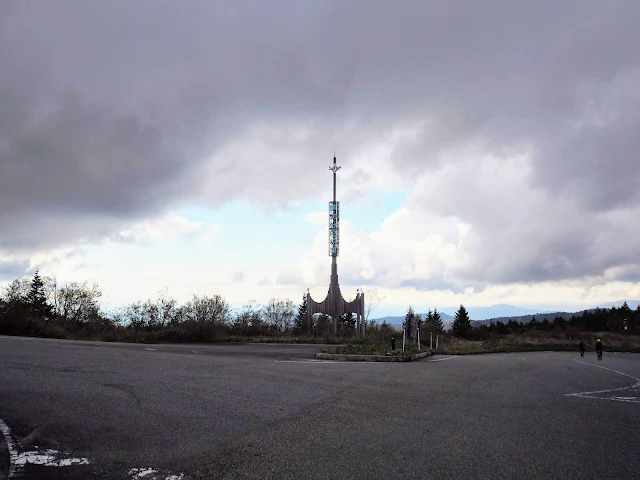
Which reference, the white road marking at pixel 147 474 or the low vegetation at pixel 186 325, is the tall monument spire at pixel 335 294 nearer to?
the low vegetation at pixel 186 325

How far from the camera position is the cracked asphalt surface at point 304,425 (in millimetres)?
5527

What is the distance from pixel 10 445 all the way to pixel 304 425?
3757 millimetres

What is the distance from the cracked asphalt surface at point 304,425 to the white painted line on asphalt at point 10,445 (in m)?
0.09

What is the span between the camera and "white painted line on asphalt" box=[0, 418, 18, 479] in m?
5.35

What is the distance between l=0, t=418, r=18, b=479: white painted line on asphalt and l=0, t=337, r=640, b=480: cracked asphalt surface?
0.09 metres

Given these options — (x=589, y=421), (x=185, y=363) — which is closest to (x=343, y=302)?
(x=185, y=363)

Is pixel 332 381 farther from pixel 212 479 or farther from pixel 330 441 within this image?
pixel 212 479

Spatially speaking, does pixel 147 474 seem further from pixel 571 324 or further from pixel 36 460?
pixel 571 324

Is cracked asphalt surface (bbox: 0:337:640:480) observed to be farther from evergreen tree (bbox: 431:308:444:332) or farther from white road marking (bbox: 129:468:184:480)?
evergreen tree (bbox: 431:308:444:332)

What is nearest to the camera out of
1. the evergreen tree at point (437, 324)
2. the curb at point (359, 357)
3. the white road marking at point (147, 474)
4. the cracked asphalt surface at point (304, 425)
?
the white road marking at point (147, 474)

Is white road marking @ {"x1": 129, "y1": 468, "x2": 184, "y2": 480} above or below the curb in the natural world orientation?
below

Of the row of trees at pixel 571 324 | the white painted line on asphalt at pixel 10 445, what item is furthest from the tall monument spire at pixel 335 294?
the row of trees at pixel 571 324

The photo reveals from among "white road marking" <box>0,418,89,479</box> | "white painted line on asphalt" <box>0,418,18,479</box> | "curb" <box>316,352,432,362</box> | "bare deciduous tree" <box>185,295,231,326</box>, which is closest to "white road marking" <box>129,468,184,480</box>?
"white road marking" <box>0,418,89,479</box>

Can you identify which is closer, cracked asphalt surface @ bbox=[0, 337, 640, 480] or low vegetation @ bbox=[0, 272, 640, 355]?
cracked asphalt surface @ bbox=[0, 337, 640, 480]
